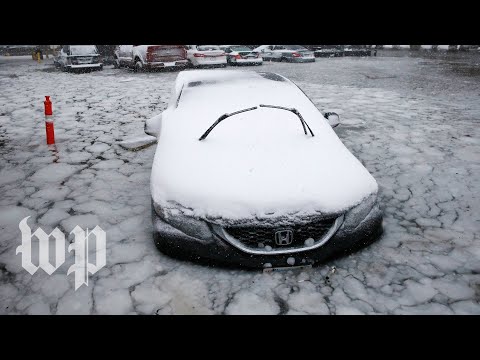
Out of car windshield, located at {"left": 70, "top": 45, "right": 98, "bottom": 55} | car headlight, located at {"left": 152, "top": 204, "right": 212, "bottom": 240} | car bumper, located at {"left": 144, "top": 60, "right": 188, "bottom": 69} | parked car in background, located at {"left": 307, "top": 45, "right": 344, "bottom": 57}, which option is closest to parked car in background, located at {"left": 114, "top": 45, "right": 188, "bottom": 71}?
car bumper, located at {"left": 144, "top": 60, "right": 188, "bottom": 69}

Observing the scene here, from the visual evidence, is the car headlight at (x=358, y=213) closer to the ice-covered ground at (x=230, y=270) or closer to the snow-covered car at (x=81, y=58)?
the ice-covered ground at (x=230, y=270)

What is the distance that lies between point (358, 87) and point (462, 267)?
9.12 m

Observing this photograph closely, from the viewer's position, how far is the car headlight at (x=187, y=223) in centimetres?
246

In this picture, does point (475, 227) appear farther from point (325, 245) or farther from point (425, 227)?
point (325, 245)

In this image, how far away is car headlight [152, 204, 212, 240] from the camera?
2.46m

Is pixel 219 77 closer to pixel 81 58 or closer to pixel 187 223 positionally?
pixel 187 223

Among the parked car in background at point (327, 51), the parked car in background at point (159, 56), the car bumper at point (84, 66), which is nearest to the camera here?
the parked car in background at point (159, 56)

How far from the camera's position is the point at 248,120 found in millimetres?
3330

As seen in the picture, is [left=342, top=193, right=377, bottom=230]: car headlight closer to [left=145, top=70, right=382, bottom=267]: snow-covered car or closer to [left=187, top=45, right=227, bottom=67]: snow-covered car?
[left=145, top=70, right=382, bottom=267]: snow-covered car

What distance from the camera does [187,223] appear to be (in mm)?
2480

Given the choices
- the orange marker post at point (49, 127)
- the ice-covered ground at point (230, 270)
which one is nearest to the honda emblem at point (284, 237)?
the ice-covered ground at point (230, 270)

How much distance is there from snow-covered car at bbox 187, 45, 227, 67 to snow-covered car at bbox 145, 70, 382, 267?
11852 millimetres

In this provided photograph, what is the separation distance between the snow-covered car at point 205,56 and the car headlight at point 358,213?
42.1 ft

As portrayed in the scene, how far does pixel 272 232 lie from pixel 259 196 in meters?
0.27
